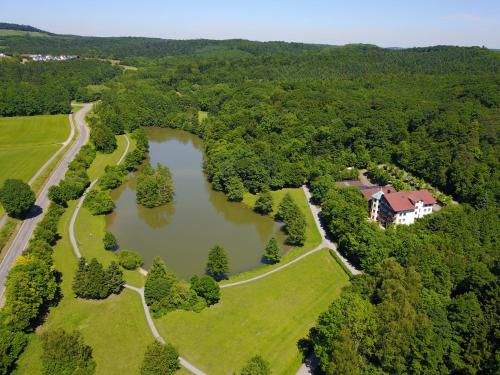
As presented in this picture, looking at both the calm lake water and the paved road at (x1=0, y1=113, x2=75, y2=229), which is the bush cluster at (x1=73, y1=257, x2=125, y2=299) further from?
the paved road at (x1=0, y1=113, x2=75, y2=229)

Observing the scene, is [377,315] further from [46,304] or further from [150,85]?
[150,85]

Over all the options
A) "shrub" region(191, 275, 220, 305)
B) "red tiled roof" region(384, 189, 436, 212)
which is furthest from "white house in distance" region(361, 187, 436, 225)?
"shrub" region(191, 275, 220, 305)

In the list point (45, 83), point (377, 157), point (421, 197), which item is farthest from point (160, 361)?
point (45, 83)

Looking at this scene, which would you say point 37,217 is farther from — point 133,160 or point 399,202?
point 399,202

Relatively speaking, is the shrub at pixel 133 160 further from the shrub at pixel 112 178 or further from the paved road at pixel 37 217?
the paved road at pixel 37 217

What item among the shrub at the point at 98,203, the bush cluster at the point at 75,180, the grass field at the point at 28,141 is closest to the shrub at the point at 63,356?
the shrub at the point at 98,203

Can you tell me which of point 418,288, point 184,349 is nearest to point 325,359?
point 418,288
